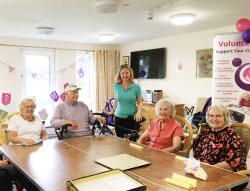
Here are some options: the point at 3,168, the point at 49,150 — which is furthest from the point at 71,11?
the point at 3,168

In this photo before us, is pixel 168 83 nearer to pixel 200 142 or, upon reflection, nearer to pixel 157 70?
pixel 157 70

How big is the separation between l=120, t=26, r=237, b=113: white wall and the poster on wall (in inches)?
39.8

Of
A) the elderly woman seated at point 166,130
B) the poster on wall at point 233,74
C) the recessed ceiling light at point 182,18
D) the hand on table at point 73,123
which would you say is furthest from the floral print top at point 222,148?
the recessed ceiling light at point 182,18

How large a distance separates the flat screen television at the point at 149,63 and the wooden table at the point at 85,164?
3615 millimetres

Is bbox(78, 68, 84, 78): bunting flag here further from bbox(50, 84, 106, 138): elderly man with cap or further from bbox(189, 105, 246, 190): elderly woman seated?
bbox(189, 105, 246, 190): elderly woman seated

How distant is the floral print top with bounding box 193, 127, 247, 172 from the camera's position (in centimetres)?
199

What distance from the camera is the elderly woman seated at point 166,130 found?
7.93ft

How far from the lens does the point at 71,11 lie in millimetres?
3453

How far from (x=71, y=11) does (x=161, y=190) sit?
287cm

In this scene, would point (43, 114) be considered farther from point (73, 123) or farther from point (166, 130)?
point (166, 130)

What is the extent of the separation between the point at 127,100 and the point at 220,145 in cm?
145

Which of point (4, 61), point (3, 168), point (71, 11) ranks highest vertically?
point (71, 11)

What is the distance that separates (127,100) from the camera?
10.7 feet

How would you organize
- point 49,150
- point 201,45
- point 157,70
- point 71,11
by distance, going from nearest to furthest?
1. point 49,150
2. point 71,11
3. point 201,45
4. point 157,70
